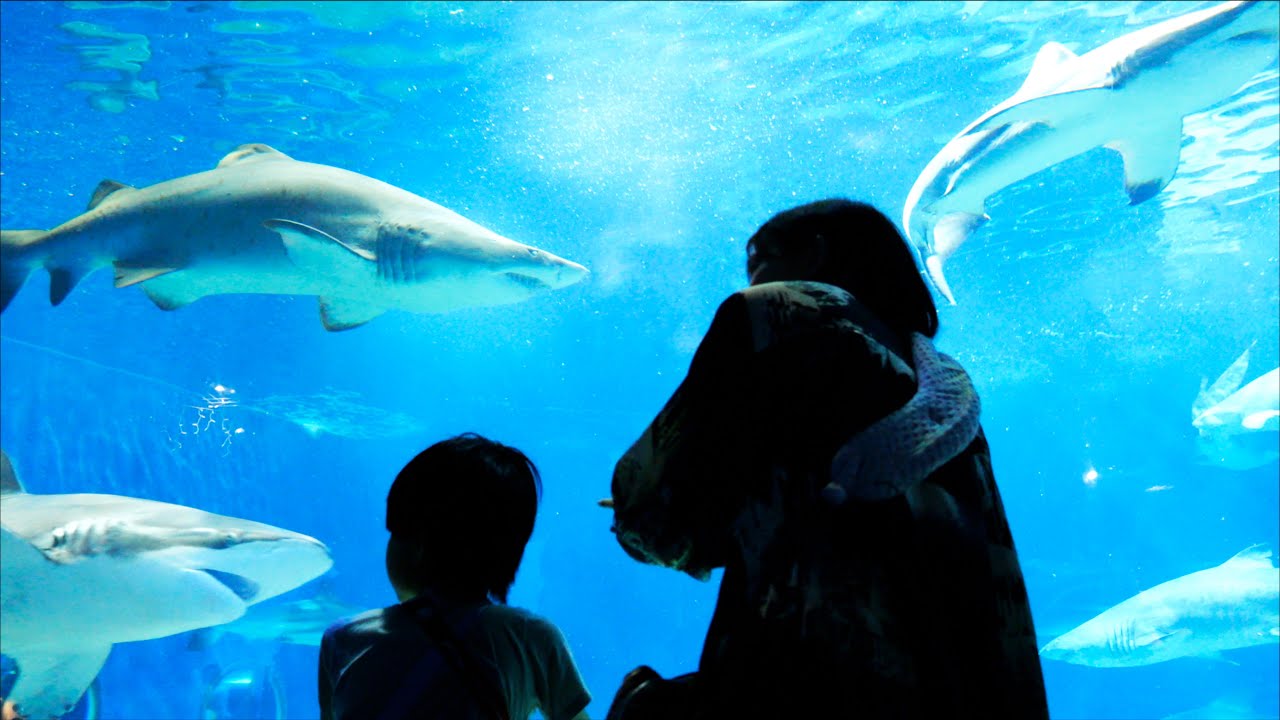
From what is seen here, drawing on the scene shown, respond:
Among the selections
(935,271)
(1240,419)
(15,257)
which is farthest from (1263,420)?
(15,257)

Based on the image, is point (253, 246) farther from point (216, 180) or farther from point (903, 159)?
point (903, 159)

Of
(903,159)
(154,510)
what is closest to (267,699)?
(154,510)

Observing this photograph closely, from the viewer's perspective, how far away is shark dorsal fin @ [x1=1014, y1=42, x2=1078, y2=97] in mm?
9645

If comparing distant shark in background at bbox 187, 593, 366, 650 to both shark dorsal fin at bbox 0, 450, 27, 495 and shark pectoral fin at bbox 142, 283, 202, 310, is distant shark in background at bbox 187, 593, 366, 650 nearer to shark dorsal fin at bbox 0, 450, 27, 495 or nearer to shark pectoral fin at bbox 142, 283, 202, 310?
shark pectoral fin at bbox 142, 283, 202, 310

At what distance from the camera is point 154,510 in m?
3.12

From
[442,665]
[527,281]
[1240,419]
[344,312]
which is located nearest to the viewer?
[442,665]

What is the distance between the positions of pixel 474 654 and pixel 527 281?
4391 millimetres

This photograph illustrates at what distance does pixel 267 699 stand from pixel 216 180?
1208cm

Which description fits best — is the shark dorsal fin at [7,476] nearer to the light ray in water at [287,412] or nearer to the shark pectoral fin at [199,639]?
the shark pectoral fin at [199,639]

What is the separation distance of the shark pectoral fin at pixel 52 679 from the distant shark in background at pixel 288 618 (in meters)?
11.8

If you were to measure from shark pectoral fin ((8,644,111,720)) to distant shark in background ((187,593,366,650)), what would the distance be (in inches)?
465

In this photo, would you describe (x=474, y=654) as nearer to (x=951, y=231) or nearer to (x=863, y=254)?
(x=863, y=254)

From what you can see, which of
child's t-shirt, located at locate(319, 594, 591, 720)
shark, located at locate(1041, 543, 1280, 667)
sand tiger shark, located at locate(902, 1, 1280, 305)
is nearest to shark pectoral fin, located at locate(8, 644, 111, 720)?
child's t-shirt, located at locate(319, 594, 591, 720)

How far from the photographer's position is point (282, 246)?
5.05m
